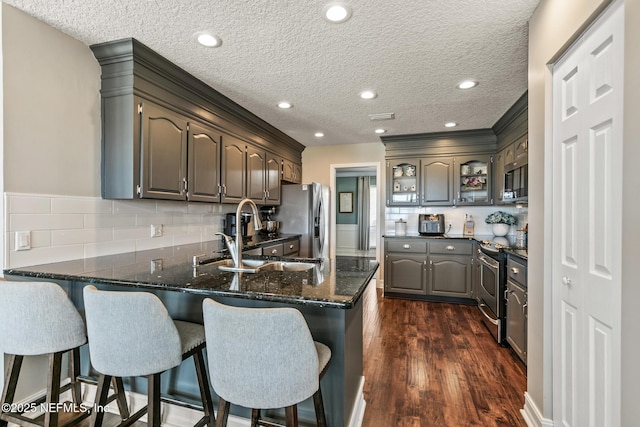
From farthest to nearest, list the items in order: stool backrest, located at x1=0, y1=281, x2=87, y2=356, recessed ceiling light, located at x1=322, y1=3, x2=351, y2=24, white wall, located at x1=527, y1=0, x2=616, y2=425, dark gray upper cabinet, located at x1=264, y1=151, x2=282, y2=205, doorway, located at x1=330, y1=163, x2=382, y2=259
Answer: doorway, located at x1=330, y1=163, x2=382, y2=259
dark gray upper cabinet, located at x1=264, y1=151, x2=282, y2=205
recessed ceiling light, located at x1=322, y1=3, x2=351, y2=24
white wall, located at x1=527, y1=0, x2=616, y2=425
stool backrest, located at x1=0, y1=281, x2=87, y2=356

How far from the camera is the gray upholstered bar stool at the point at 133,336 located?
1.21 m

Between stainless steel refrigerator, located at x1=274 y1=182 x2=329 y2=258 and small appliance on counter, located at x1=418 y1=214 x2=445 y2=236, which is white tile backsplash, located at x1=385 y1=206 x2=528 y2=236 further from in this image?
stainless steel refrigerator, located at x1=274 y1=182 x2=329 y2=258

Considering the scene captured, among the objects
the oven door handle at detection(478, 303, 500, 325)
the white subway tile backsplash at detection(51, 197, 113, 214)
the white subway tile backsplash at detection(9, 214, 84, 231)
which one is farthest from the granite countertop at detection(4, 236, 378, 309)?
the oven door handle at detection(478, 303, 500, 325)

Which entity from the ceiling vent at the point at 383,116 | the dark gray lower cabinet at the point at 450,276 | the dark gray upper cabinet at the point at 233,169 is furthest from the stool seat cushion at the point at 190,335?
the dark gray lower cabinet at the point at 450,276

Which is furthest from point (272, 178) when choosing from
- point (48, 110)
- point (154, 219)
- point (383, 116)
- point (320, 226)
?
point (48, 110)

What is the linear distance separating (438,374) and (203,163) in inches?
106

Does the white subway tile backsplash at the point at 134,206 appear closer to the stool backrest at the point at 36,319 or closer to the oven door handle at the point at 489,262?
the stool backrest at the point at 36,319

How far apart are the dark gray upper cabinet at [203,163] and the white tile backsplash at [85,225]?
12.5 inches

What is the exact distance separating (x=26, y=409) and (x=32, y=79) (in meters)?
1.93

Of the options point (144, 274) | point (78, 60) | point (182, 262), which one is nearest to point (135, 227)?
point (182, 262)

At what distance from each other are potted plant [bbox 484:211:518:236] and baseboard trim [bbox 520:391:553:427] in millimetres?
2613

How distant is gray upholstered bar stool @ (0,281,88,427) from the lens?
1338mm

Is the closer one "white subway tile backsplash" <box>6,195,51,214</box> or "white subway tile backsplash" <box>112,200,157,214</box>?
"white subway tile backsplash" <box>6,195,51,214</box>

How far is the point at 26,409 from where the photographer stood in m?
1.72
